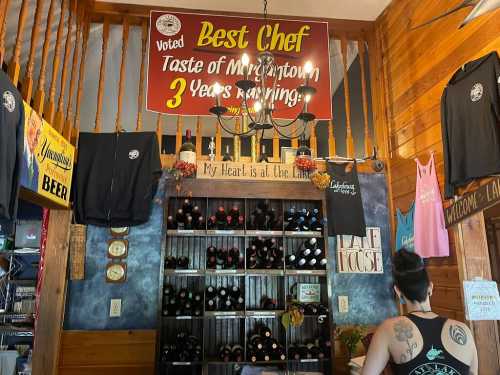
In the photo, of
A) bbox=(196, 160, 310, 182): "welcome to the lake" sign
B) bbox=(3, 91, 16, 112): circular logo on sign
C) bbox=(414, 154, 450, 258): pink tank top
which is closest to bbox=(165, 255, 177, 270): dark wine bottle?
bbox=(196, 160, 310, 182): "welcome to the lake" sign

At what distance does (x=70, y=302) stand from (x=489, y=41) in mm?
4213

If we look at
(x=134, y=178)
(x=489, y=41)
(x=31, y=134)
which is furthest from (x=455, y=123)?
(x=31, y=134)

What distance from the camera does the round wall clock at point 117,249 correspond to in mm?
3881

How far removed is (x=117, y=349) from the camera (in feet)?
12.1

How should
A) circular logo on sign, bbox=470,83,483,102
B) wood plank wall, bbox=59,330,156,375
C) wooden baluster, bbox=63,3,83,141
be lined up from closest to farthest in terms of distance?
circular logo on sign, bbox=470,83,483,102 < wood plank wall, bbox=59,330,156,375 < wooden baluster, bbox=63,3,83,141

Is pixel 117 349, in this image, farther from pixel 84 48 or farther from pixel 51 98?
pixel 84 48

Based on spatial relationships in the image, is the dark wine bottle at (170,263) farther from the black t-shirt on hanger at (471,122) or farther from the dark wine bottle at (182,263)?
the black t-shirt on hanger at (471,122)

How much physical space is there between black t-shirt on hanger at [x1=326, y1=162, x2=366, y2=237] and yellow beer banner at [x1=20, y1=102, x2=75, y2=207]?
259cm

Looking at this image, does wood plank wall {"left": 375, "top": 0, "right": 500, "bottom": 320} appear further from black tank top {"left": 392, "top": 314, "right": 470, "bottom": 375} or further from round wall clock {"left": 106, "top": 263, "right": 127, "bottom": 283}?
round wall clock {"left": 106, "top": 263, "right": 127, "bottom": 283}

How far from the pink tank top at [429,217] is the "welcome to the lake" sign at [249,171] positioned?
1.09 m

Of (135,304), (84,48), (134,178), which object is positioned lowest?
(135,304)

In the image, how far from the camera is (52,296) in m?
3.62

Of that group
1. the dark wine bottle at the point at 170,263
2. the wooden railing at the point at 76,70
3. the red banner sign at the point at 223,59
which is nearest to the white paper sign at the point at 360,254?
the wooden railing at the point at 76,70

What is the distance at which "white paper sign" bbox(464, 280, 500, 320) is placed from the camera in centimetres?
246
